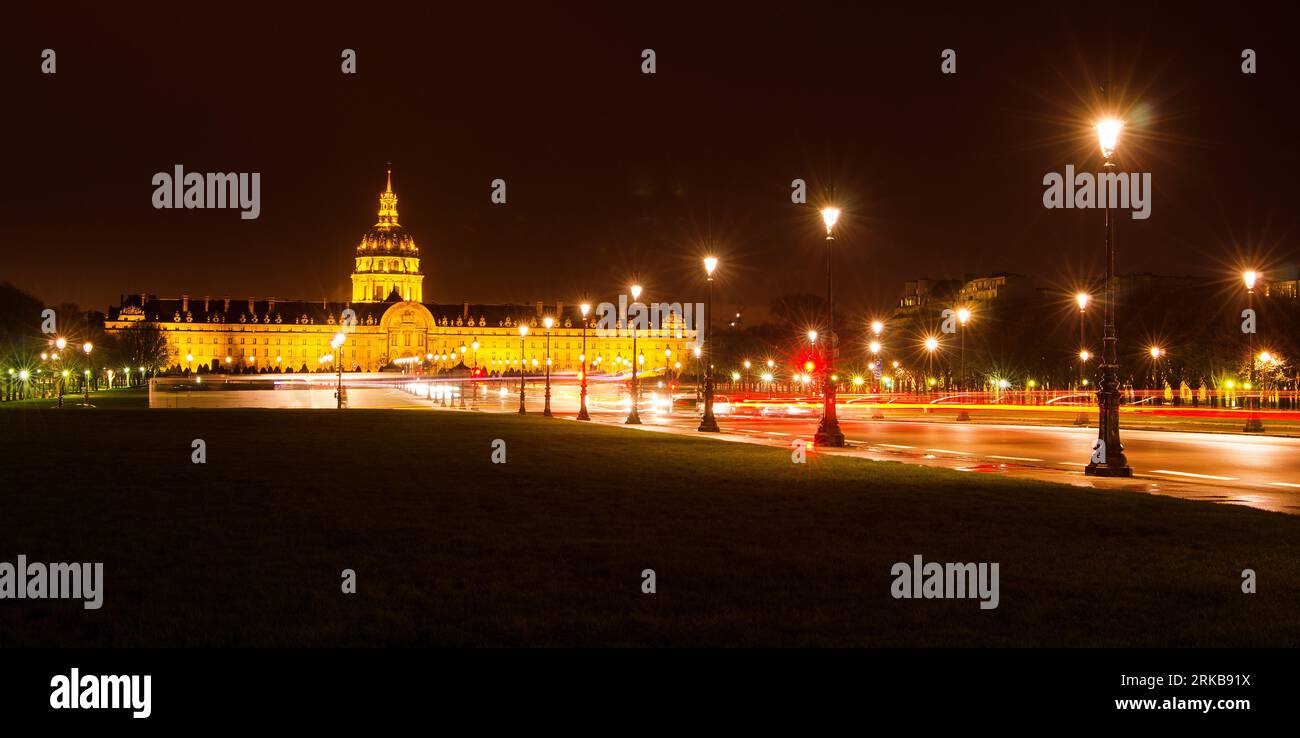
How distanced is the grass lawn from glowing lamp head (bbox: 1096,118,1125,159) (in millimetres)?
6666

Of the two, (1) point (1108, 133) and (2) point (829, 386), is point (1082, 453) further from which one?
(1) point (1108, 133)

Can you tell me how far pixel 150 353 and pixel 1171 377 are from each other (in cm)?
12674

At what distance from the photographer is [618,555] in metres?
11.1

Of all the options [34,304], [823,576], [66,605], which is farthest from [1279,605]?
[34,304]

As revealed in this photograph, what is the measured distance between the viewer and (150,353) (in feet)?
506

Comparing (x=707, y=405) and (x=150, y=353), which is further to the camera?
(x=150, y=353)

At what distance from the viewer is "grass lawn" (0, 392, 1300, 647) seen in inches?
323

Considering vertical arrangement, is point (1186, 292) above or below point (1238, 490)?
above

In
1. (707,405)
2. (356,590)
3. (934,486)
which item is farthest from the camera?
(707,405)

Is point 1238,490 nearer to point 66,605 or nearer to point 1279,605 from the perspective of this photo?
point 1279,605

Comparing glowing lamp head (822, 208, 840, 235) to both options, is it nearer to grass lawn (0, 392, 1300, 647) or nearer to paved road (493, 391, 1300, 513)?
paved road (493, 391, 1300, 513)

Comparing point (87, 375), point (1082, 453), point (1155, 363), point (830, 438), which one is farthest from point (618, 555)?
point (87, 375)

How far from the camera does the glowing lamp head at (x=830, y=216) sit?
29625mm

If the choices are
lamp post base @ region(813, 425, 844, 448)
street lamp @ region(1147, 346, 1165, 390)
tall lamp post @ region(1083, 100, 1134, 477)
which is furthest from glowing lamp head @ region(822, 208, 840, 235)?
street lamp @ region(1147, 346, 1165, 390)
